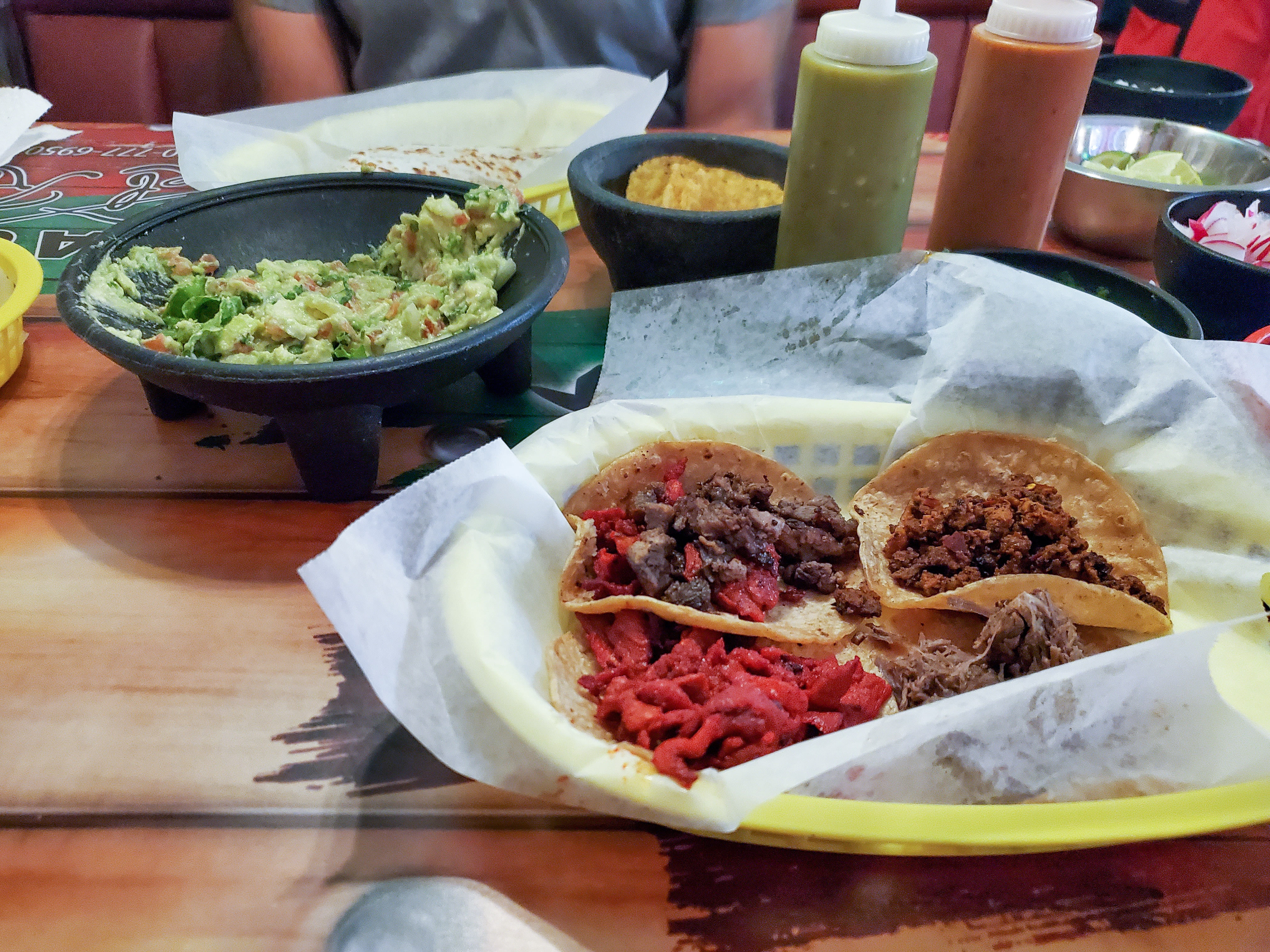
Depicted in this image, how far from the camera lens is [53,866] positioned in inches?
32.8

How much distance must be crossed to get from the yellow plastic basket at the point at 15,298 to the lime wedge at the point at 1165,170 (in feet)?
7.79

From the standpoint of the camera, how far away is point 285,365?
1.24 meters

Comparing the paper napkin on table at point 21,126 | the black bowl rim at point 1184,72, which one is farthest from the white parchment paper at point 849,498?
the paper napkin on table at point 21,126

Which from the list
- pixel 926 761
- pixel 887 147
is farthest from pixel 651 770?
pixel 887 147

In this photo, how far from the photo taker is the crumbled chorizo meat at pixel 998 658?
0.99m

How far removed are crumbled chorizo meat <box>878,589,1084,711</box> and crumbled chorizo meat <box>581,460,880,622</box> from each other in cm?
15

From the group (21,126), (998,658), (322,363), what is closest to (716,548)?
(998,658)

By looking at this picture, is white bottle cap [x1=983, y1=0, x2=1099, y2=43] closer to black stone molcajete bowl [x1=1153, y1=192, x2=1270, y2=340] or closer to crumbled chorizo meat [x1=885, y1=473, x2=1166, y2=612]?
black stone molcajete bowl [x1=1153, y1=192, x2=1270, y2=340]

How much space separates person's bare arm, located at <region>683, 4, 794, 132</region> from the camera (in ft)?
10.3

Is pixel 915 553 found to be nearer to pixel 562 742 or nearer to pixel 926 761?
pixel 926 761

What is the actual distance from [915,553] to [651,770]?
0.60 m

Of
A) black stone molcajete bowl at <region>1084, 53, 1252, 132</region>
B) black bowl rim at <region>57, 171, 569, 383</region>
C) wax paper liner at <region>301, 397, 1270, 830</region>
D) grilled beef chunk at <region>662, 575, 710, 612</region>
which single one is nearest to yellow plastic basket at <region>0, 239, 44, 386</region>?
black bowl rim at <region>57, 171, 569, 383</region>

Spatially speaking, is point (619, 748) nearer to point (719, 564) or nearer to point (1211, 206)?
point (719, 564)

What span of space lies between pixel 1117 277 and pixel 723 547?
3.22 feet
